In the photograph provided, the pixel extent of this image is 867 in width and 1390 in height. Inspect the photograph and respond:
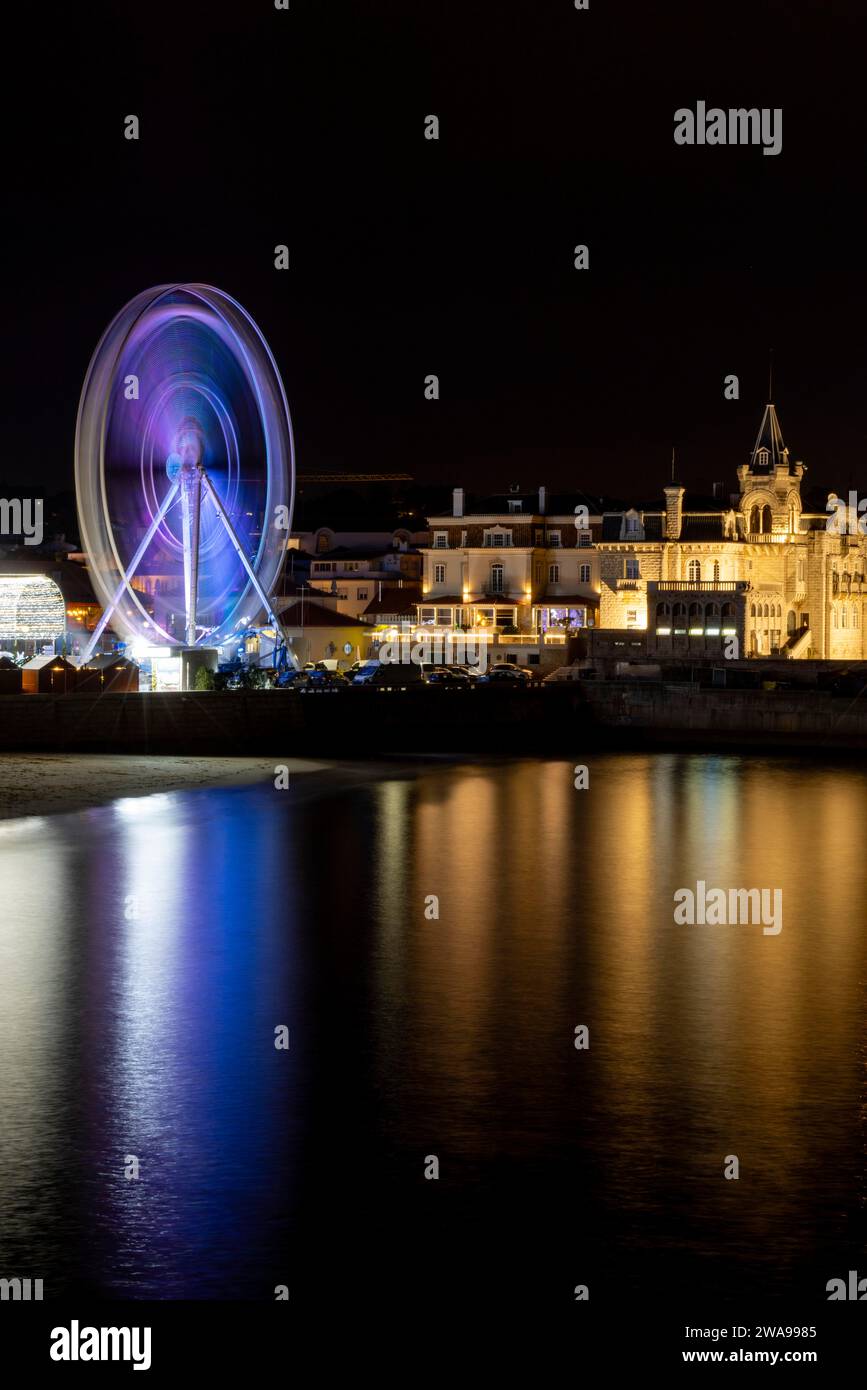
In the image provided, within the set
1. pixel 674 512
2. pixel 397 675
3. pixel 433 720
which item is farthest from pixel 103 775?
pixel 674 512

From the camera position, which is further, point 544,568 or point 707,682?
point 544,568

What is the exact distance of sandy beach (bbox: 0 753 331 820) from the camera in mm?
48500

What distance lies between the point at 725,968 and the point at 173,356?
37850mm

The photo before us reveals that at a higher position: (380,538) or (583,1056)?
(380,538)

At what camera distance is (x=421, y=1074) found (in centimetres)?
2011

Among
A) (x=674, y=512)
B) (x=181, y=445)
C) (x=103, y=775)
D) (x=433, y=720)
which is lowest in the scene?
(x=103, y=775)

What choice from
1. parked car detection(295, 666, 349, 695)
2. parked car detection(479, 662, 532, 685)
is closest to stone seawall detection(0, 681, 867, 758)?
parked car detection(295, 666, 349, 695)

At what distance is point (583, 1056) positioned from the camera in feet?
69.0

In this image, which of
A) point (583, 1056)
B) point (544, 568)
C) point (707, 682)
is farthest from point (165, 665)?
point (583, 1056)

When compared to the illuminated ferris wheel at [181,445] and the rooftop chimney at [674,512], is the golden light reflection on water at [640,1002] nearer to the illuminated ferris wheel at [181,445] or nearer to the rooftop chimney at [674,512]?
the illuminated ferris wheel at [181,445]

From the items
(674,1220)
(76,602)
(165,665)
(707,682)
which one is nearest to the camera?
(674,1220)

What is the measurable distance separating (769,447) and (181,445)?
47570mm

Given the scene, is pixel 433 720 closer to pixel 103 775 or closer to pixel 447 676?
pixel 447 676

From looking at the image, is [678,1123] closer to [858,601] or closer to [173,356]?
[173,356]
